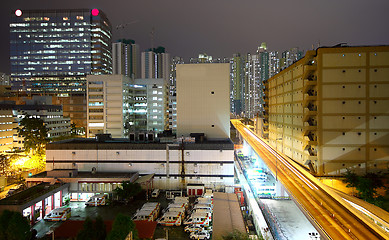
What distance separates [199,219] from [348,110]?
60.0 ft

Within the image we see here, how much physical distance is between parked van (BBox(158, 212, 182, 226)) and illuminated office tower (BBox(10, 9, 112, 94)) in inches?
3483

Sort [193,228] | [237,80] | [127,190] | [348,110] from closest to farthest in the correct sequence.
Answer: [193,228]
[127,190]
[348,110]
[237,80]

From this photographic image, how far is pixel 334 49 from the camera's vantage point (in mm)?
26828

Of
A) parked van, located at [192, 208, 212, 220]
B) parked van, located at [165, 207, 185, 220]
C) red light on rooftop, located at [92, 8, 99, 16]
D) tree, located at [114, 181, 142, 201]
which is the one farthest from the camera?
red light on rooftop, located at [92, 8, 99, 16]

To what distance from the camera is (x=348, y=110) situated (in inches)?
1073

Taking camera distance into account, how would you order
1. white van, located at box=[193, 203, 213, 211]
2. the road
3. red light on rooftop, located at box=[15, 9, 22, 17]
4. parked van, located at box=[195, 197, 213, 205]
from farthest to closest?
red light on rooftop, located at box=[15, 9, 22, 17] → parked van, located at box=[195, 197, 213, 205] → white van, located at box=[193, 203, 213, 211] → the road

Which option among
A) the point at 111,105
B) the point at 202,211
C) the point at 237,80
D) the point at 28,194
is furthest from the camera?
the point at 237,80

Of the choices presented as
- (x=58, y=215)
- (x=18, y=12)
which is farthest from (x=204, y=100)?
(x=18, y=12)

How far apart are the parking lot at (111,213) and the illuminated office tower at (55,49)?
83137 mm

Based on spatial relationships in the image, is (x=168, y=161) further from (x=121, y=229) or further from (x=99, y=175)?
(x=121, y=229)

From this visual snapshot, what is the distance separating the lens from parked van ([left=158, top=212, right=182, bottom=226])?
1941 centimetres

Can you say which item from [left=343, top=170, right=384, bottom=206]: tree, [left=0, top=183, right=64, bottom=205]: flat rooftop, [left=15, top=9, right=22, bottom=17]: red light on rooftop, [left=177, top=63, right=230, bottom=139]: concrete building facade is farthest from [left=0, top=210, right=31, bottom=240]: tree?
[left=15, top=9, right=22, bottom=17]: red light on rooftop

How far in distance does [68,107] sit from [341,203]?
240ft

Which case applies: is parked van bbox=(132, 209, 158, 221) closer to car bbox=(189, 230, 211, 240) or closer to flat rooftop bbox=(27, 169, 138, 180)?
car bbox=(189, 230, 211, 240)
